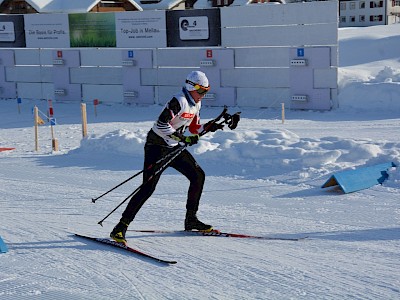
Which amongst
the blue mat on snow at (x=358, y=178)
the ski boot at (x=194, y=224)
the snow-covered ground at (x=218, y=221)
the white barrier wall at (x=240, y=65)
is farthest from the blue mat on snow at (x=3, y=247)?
the white barrier wall at (x=240, y=65)

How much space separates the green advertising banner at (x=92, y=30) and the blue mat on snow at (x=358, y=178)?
14680 mm

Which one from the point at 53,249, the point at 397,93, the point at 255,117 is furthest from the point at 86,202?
the point at 397,93

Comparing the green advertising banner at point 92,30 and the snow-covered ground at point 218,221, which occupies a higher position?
the green advertising banner at point 92,30

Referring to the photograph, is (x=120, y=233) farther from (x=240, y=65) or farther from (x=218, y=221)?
(x=240, y=65)

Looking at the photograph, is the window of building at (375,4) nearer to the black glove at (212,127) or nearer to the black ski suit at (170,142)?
the black glove at (212,127)

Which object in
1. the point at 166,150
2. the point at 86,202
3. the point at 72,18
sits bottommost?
the point at 86,202

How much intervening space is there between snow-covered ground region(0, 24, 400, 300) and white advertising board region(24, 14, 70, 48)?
29.8 feet

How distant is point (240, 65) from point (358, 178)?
11364mm

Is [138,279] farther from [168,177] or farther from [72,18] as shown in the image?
[72,18]

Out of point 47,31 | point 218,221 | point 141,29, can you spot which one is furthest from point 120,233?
point 47,31

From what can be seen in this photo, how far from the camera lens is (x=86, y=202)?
8695mm

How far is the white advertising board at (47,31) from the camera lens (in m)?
23.3

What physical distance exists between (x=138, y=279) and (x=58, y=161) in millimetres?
7000

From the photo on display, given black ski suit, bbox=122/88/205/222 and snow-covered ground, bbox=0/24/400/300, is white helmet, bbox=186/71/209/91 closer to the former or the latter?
black ski suit, bbox=122/88/205/222
